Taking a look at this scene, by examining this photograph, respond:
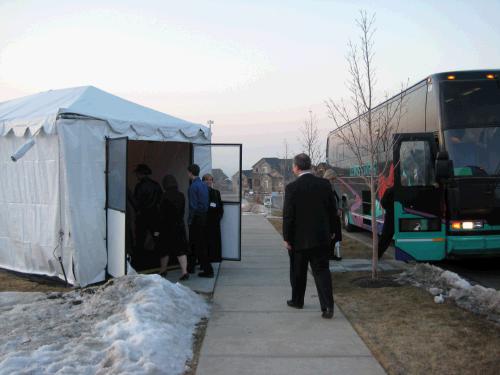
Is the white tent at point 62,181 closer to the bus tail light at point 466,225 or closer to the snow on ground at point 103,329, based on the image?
the snow on ground at point 103,329

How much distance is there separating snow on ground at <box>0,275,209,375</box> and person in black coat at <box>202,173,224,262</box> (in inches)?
95.1

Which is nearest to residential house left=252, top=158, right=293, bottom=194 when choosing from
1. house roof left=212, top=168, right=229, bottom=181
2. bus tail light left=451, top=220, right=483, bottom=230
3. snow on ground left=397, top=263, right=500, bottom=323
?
house roof left=212, top=168, right=229, bottom=181

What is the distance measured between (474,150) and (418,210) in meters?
1.47

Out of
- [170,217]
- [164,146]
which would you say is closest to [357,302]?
[170,217]

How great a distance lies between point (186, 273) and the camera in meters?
8.66

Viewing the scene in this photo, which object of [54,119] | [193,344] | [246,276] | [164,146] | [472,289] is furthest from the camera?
[164,146]

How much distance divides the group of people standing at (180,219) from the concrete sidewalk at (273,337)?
0.87 meters

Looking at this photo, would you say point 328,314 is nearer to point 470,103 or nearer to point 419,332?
point 419,332

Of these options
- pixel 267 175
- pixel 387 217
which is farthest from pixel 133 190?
pixel 267 175

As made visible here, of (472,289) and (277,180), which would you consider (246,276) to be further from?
(277,180)

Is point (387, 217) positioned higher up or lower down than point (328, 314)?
higher up

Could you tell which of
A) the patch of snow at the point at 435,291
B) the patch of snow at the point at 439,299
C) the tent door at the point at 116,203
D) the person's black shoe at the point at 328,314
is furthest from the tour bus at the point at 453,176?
the tent door at the point at 116,203

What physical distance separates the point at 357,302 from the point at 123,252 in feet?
11.2

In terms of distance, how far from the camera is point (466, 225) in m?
9.02
